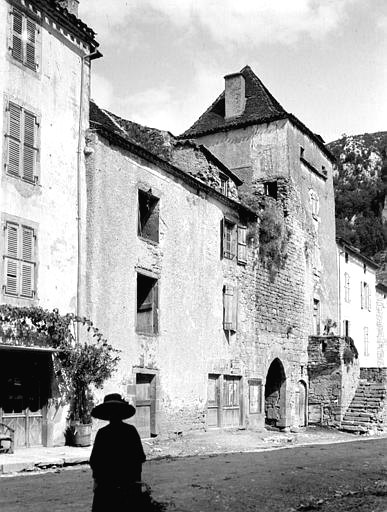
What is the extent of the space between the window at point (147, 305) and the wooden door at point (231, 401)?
4438 millimetres

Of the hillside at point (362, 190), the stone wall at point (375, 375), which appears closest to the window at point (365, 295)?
the stone wall at point (375, 375)

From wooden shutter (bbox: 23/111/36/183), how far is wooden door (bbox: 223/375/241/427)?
1003cm

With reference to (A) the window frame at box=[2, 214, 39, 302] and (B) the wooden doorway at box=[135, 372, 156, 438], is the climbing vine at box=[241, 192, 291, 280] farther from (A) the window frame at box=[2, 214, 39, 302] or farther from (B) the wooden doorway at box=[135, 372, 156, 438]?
Result: (A) the window frame at box=[2, 214, 39, 302]

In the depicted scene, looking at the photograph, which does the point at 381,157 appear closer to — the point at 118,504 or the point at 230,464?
the point at 230,464

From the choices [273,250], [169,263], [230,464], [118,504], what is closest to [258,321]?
→ [273,250]

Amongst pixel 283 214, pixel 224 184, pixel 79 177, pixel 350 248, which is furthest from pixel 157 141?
pixel 350 248

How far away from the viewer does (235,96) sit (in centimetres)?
3033

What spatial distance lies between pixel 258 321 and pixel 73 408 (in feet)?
32.9

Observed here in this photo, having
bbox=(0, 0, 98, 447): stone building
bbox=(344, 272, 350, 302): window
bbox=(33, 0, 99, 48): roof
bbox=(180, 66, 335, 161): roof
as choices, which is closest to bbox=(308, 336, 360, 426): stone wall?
bbox=(344, 272, 350, 302): window

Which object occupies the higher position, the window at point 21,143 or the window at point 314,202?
the window at point 314,202

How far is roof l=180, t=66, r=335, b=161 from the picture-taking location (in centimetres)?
2914

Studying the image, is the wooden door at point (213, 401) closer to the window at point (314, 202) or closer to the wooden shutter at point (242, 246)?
the wooden shutter at point (242, 246)

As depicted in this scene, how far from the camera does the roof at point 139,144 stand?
18.4m

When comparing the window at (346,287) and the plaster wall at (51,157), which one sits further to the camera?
the window at (346,287)
